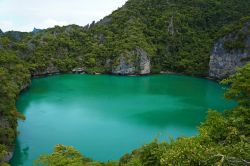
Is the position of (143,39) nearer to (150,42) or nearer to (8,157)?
(150,42)

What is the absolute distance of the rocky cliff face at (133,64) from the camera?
5181 centimetres

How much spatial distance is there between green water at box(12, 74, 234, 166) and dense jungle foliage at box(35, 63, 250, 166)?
9.92 metres

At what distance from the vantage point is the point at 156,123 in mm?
26219

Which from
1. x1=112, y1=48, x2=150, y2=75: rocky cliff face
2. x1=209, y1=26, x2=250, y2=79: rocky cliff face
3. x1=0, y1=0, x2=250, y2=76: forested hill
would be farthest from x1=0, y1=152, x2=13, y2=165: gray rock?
x1=209, y1=26, x2=250, y2=79: rocky cliff face

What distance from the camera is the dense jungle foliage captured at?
5.55 m

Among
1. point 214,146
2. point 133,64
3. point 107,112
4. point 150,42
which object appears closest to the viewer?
point 214,146

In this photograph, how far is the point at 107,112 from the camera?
29656 mm

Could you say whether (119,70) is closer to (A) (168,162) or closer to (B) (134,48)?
(B) (134,48)

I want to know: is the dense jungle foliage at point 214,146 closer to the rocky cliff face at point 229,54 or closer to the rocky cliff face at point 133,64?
the rocky cliff face at point 229,54

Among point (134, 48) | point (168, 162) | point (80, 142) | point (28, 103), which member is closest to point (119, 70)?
point (134, 48)

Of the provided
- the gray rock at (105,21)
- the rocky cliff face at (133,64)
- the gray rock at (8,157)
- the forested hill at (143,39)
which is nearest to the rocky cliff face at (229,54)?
the forested hill at (143,39)


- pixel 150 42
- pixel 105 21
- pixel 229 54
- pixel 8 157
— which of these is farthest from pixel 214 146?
pixel 105 21

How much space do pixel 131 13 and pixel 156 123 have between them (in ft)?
128

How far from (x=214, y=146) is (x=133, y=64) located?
45616 mm
